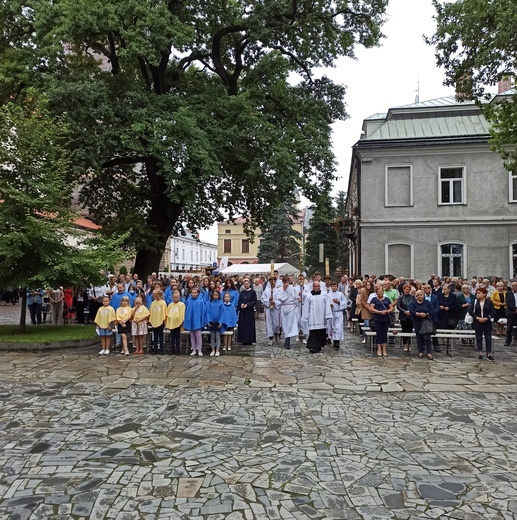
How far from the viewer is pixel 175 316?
12.8m

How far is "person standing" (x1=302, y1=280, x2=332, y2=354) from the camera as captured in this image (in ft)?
42.3

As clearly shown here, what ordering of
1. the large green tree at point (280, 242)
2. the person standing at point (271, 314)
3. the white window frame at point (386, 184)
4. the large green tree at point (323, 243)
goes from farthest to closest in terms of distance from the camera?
the large green tree at point (280, 242), the large green tree at point (323, 243), the white window frame at point (386, 184), the person standing at point (271, 314)

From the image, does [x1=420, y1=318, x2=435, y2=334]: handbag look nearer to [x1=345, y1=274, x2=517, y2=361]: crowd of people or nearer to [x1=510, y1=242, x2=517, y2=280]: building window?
[x1=345, y1=274, x2=517, y2=361]: crowd of people

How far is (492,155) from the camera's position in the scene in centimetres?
2562

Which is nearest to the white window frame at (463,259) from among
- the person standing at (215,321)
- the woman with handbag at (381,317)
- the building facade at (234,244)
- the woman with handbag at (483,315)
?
the woman with handbag at (483,315)

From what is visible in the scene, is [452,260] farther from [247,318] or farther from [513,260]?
[247,318]

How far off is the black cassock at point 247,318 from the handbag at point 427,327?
181 inches

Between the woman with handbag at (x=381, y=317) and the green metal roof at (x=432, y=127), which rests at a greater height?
the green metal roof at (x=432, y=127)

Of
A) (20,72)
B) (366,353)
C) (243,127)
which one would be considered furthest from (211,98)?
(366,353)

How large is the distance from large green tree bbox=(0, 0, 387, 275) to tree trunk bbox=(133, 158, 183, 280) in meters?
0.06

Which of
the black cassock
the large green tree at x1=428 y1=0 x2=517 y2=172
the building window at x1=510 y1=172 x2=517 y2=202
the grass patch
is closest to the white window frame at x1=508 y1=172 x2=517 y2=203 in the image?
the building window at x1=510 y1=172 x2=517 y2=202

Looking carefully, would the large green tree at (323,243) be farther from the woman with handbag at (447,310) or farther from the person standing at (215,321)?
the person standing at (215,321)

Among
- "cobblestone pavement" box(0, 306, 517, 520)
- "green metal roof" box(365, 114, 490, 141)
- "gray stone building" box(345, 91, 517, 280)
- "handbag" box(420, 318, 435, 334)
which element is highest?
"green metal roof" box(365, 114, 490, 141)

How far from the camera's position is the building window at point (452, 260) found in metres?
25.7
